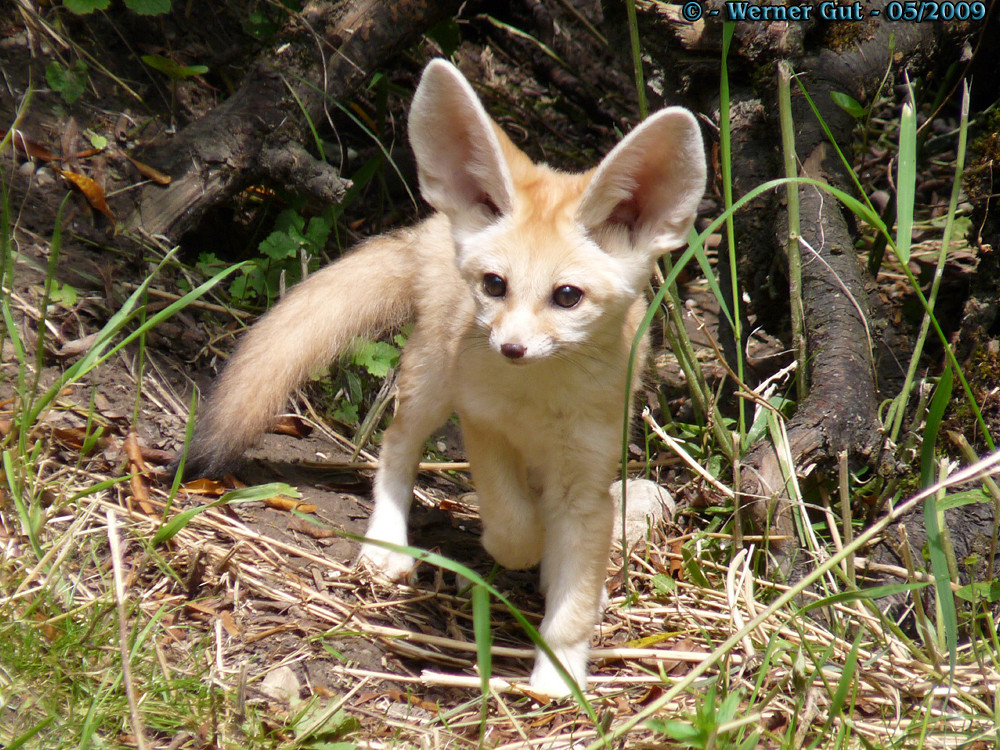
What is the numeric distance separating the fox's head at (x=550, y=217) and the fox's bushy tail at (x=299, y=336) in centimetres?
95

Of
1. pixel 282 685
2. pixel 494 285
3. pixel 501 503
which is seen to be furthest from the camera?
pixel 501 503

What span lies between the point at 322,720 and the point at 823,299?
2.36 meters

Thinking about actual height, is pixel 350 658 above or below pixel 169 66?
below

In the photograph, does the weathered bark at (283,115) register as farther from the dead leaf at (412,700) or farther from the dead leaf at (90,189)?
the dead leaf at (412,700)

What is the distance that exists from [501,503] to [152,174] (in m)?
2.15

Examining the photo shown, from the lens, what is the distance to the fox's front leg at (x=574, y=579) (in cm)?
265

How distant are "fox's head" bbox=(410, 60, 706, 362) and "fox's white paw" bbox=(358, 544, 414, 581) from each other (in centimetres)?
101

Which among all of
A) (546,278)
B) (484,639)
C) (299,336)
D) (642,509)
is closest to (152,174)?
(299,336)

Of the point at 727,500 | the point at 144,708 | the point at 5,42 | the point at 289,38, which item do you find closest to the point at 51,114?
the point at 5,42

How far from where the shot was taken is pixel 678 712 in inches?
92.7

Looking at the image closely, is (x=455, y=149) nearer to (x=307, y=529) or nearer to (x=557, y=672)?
(x=307, y=529)

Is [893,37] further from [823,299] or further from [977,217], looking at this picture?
[823,299]

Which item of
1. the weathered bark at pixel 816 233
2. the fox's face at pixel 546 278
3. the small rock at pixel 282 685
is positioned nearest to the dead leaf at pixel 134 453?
the small rock at pixel 282 685

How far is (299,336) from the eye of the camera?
3.37 m
